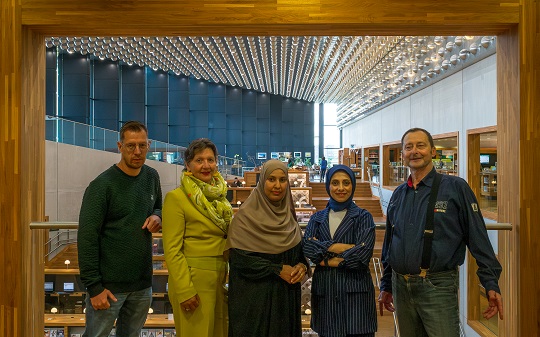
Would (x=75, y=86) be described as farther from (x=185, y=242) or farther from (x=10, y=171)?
(x=185, y=242)

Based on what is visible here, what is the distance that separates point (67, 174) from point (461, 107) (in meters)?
7.74

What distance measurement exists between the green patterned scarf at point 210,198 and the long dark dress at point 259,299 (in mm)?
185

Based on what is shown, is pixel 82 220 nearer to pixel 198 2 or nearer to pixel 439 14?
pixel 198 2

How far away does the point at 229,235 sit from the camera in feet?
6.90

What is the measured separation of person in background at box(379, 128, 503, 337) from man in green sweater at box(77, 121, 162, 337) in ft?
4.02

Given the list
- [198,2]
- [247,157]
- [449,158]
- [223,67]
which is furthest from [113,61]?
[198,2]

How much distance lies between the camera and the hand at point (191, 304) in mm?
2080

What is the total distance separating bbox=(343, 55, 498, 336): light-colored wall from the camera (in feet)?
21.0

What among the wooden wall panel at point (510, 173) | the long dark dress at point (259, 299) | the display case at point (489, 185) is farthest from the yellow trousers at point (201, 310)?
the display case at point (489, 185)

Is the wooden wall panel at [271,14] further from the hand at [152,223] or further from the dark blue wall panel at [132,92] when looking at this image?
the dark blue wall panel at [132,92]

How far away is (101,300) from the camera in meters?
2.08

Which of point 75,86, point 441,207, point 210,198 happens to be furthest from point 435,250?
point 75,86

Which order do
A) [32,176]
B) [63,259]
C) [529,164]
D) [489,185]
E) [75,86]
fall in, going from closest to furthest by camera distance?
[529,164]
[32,176]
[63,259]
[489,185]
[75,86]

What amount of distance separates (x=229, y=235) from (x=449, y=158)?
9.75 meters
